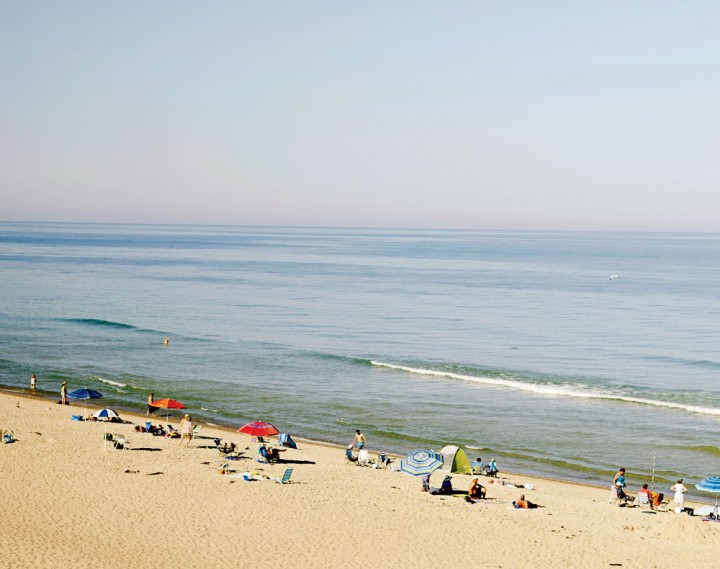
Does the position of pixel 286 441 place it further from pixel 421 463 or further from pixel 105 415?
pixel 105 415

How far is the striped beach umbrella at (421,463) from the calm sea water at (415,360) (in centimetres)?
513

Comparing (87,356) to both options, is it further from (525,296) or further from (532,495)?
(525,296)

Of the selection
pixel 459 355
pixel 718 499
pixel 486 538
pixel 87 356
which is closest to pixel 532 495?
pixel 486 538

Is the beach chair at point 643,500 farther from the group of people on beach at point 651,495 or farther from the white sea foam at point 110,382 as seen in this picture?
the white sea foam at point 110,382

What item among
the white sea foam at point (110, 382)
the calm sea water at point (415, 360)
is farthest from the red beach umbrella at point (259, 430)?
the white sea foam at point (110, 382)

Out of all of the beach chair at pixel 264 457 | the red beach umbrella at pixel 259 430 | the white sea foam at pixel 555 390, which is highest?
the white sea foam at pixel 555 390

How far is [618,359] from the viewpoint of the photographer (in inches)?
1999

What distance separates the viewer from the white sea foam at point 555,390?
39031mm

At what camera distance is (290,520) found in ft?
71.6

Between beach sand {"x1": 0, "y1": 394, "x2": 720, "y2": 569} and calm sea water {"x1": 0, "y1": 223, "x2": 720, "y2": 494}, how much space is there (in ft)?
19.8

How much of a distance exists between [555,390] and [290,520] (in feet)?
79.2

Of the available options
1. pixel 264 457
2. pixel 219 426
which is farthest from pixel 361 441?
pixel 219 426

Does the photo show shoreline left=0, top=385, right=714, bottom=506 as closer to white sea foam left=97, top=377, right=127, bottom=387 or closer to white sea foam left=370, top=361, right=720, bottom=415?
white sea foam left=97, top=377, right=127, bottom=387

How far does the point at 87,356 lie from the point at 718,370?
3926cm
